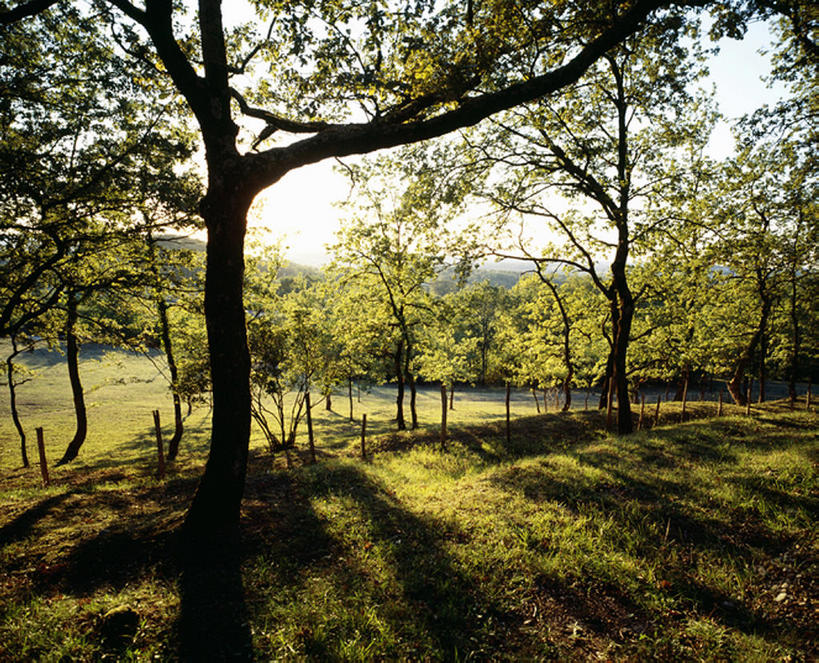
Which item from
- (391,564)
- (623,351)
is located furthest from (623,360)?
(391,564)

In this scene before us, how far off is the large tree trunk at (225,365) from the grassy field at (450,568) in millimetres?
565

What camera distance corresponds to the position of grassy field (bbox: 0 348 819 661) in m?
Result: 3.59

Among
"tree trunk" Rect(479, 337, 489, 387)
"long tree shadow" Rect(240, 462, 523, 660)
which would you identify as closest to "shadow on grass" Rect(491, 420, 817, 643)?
"long tree shadow" Rect(240, 462, 523, 660)

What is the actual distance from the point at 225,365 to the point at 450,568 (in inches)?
176

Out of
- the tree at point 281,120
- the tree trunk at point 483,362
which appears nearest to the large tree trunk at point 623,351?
the tree at point 281,120

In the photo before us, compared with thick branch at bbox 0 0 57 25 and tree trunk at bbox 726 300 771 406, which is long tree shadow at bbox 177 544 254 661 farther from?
tree trunk at bbox 726 300 771 406

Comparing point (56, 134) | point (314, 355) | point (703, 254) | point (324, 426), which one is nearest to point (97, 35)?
point (56, 134)

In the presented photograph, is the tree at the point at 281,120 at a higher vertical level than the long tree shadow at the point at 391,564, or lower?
higher

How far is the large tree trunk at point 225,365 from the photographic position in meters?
5.14

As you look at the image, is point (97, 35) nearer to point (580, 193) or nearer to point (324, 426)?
point (580, 193)

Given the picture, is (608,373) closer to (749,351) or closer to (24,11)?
(749,351)

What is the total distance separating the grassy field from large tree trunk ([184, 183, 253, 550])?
565 mm

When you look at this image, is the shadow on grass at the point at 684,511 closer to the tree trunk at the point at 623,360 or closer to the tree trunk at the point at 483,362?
the tree trunk at the point at 623,360

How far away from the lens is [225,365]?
17.3 ft
